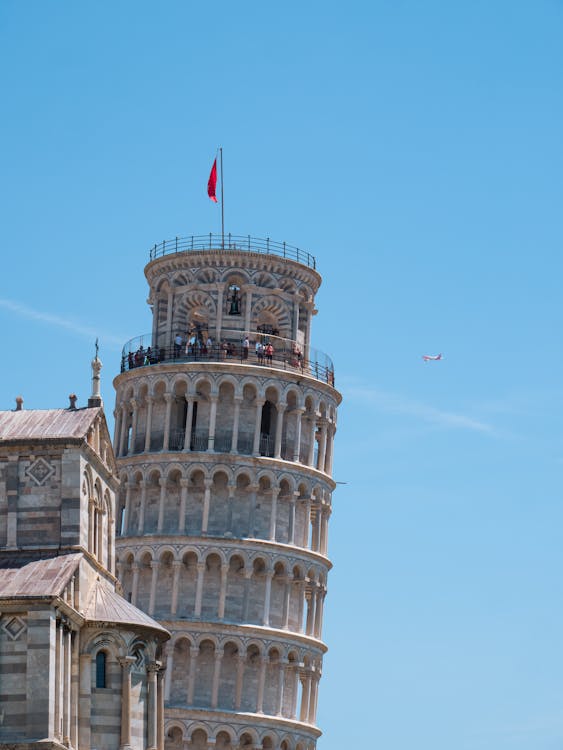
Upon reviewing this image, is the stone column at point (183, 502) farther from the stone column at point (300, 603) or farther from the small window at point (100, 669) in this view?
the small window at point (100, 669)

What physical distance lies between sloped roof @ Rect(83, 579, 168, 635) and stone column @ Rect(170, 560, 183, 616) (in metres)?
39.2

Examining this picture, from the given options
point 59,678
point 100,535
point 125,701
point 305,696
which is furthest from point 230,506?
point 59,678

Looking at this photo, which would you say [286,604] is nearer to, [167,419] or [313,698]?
[313,698]

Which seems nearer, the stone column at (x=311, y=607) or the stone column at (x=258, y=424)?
the stone column at (x=258, y=424)

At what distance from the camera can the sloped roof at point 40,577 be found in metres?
91.6

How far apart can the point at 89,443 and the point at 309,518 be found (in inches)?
1862

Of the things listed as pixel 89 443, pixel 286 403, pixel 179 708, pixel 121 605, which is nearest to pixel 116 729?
pixel 121 605

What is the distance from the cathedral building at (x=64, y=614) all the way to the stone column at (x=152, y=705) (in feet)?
0.25

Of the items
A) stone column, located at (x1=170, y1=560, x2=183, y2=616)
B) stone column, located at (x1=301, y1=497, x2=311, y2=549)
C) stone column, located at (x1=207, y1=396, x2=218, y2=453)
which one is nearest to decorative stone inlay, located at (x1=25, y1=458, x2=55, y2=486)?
stone column, located at (x1=170, y1=560, x2=183, y2=616)

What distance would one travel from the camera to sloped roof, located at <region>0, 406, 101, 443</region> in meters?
98.4

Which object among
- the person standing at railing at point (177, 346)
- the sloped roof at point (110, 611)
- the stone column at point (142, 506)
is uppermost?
the person standing at railing at point (177, 346)

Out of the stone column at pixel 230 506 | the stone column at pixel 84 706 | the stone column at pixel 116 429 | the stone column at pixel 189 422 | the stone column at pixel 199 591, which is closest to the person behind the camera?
the stone column at pixel 84 706

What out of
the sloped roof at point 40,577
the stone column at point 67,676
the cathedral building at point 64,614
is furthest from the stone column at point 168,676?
the stone column at point 67,676

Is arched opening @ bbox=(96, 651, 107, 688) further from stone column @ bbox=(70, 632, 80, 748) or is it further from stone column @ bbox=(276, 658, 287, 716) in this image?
stone column @ bbox=(276, 658, 287, 716)
